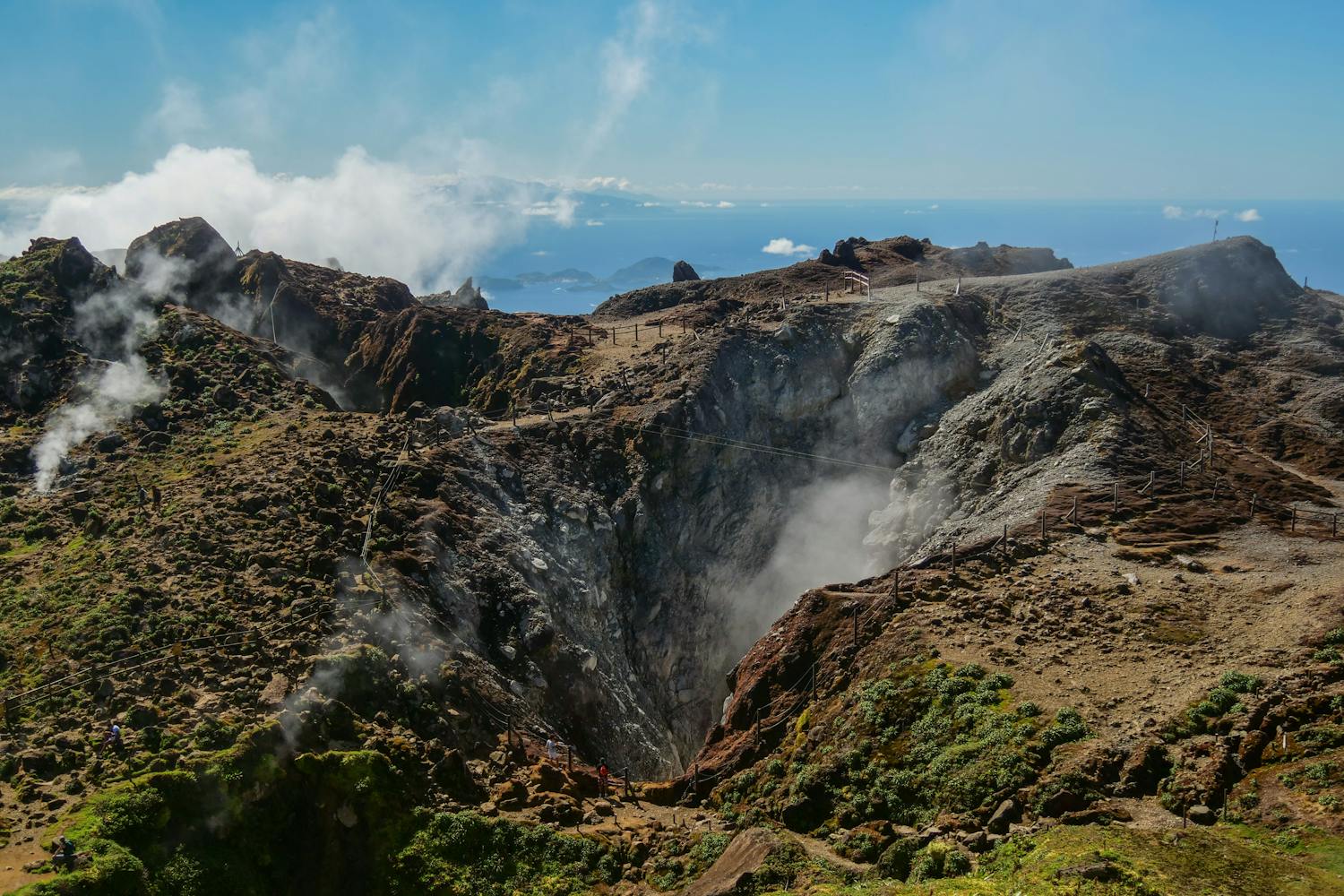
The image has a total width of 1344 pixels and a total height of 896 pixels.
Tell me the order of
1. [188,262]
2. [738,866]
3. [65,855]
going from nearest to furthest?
[65,855]
[738,866]
[188,262]

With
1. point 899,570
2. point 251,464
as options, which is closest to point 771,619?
point 899,570

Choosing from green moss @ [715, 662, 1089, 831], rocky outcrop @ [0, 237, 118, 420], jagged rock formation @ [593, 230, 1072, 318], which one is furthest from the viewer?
jagged rock formation @ [593, 230, 1072, 318]

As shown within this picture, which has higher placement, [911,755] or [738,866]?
[911,755]

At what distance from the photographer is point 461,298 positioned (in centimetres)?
10394

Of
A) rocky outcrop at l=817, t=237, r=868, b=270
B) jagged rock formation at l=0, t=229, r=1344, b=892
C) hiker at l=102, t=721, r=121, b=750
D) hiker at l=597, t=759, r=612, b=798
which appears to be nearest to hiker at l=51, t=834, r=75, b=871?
jagged rock formation at l=0, t=229, r=1344, b=892

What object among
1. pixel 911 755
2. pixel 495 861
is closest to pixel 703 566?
pixel 911 755

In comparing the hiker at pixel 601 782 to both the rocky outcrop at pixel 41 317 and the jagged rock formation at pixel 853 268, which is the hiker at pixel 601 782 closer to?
the rocky outcrop at pixel 41 317

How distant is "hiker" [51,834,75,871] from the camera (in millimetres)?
23016

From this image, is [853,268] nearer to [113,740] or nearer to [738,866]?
[738,866]

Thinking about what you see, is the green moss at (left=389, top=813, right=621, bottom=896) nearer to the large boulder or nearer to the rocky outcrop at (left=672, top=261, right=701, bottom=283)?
the large boulder

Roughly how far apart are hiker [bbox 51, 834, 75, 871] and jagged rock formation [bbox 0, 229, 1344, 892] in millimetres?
625

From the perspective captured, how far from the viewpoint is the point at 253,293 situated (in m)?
74.2

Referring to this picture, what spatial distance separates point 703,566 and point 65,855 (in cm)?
3475

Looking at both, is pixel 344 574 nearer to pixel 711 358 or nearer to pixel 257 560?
pixel 257 560
